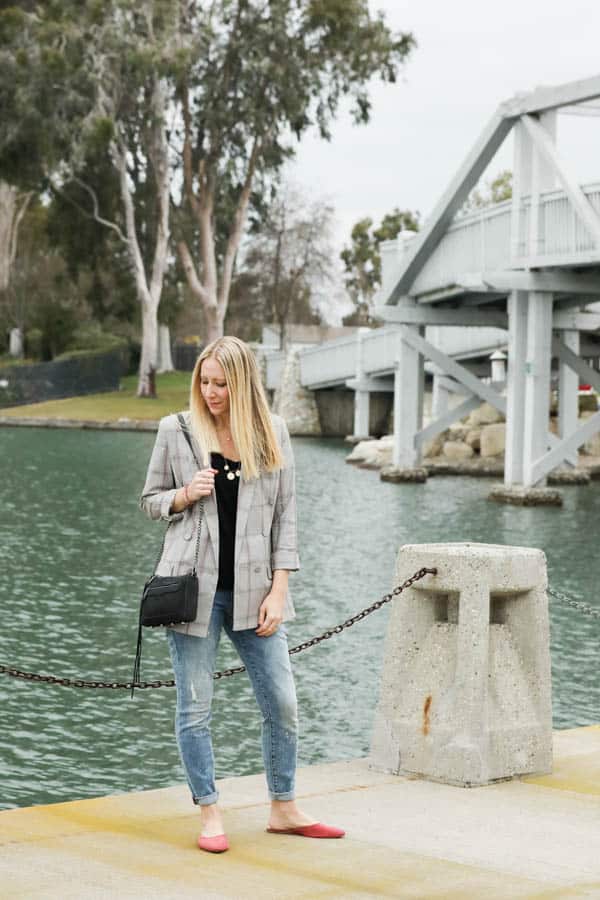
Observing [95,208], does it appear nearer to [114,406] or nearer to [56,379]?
[114,406]

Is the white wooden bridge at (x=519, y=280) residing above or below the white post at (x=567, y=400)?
above

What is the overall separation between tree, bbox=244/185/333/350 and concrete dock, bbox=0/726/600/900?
70.6 meters

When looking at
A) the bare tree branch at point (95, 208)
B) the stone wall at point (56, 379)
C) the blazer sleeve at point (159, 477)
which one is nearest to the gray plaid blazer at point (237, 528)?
the blazer sleeve at point (159, 477)

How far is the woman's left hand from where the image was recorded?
215 inches

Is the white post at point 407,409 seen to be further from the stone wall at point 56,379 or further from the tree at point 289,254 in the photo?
the tree at point 289,254

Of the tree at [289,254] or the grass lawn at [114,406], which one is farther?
the tree at [289,254]

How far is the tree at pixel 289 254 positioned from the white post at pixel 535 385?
47987 millimetres

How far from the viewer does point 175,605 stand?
5336mm

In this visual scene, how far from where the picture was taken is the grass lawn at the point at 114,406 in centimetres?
5850

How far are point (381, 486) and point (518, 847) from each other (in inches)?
1085

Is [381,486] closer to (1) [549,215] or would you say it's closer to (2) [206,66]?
(1) [549,215]

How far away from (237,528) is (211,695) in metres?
0.60

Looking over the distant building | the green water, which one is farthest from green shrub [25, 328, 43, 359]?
the green water

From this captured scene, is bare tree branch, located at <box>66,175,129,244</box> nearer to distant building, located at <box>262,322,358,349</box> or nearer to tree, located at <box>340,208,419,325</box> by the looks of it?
distant building, located at <box>262,322,358,349</box>
